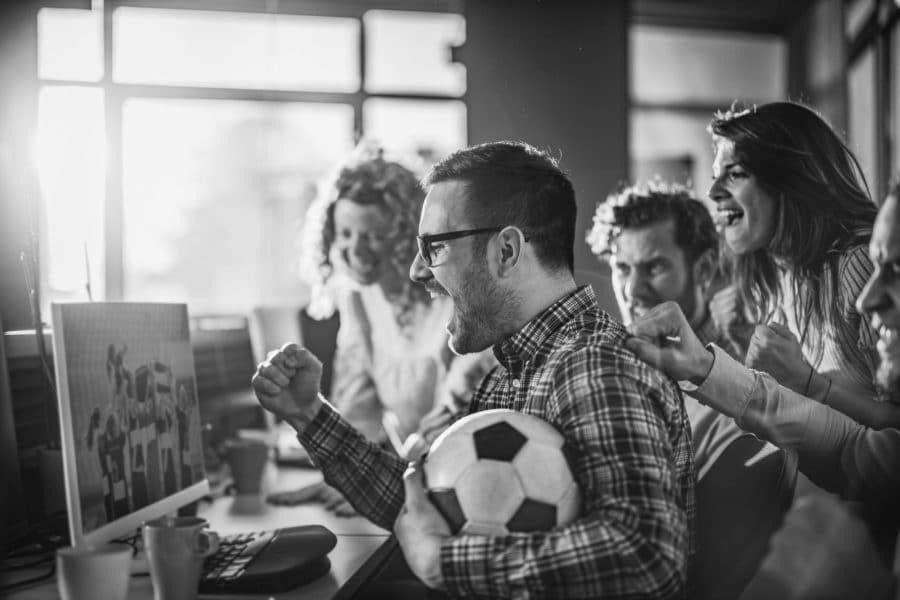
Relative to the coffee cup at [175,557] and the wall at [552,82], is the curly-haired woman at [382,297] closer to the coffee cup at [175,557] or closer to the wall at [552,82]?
the wall at [552,82]

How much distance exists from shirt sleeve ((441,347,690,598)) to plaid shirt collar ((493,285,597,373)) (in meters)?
0.23

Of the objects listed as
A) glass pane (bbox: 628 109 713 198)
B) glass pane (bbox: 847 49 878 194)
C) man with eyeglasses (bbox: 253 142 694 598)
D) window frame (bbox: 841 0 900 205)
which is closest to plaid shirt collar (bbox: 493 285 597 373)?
man with eyeglasses (bbox: 253 142 694 598)

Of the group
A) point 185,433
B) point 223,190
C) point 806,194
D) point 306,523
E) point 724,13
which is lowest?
point 306,523

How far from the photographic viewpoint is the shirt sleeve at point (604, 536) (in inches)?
42.2

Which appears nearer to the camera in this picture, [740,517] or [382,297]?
[740,517]

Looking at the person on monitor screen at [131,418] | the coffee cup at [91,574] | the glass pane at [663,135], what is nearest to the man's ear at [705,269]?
the person on monitor screen at [131,418]

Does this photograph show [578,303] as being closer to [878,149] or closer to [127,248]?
[878,149]

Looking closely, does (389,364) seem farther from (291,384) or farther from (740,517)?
(740,517)

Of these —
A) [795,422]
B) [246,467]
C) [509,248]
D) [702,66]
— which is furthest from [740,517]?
[702,66]

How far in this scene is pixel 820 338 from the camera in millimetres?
1593

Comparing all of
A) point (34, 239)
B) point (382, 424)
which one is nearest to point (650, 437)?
point (34, 239)

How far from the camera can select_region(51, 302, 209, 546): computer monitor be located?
1271 mm

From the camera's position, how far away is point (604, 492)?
3.67ft

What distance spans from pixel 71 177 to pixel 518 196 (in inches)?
122
